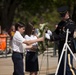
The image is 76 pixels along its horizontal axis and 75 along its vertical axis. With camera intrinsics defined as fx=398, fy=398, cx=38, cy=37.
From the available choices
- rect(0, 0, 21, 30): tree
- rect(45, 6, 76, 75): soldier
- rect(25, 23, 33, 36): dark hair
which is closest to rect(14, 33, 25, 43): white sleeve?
rect(25, 23, 33, 36): dark hair

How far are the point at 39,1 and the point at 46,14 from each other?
4.10 metres

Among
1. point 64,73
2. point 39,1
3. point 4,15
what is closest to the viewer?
point 64,73

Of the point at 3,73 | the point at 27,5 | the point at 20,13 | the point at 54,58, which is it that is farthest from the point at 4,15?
the point at 3,73

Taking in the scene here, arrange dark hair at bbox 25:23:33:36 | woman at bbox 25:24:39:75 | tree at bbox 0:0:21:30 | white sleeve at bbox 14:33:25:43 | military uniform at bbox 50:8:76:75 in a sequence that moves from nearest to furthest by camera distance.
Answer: military uniform at bbox 50:8:76:75 → white sleeve at bbox 14:33:25:43 → dark hair at bbox 25:23:33:36 → woman at bbox 25:24:39:75 → tree at bbox 0:0:21:30

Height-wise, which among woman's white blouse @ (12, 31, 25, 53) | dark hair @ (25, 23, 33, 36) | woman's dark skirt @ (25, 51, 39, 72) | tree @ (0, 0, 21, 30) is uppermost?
tree @ (0, 0, 21, 30)

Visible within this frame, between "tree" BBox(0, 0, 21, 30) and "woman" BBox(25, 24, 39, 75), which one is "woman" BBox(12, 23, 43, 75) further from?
"tree" BBox(0, 0, 21, 30)

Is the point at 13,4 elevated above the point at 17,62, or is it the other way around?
the point at 13,4

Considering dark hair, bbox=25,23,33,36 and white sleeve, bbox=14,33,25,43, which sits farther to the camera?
dark hair, bbox=25,23,33,36

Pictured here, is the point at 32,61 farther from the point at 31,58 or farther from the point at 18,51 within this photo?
the point at 18,51

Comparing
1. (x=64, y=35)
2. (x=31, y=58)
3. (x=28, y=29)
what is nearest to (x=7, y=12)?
(x=31, y=58)

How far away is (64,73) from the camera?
876 cm

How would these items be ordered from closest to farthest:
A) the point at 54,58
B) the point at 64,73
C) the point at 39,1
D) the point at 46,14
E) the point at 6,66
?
the point at 64,73, the point at 6,66, the point at 54,58, the point at 39,1, the point at 46,14

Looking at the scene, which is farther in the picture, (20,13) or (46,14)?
(20,13)

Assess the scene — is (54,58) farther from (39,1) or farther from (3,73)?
(39,1)
